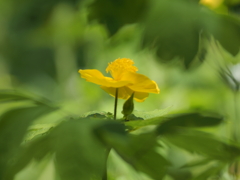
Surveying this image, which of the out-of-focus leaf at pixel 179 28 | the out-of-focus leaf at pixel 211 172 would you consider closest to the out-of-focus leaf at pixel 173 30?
the out-of-focus leaf at pixel 179 28

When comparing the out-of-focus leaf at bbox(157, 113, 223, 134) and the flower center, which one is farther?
the flower center

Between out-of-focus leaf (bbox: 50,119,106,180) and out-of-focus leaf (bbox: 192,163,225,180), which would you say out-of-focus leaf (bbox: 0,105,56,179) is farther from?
out-of-focus leaf (bbox: 192,163,225,180)

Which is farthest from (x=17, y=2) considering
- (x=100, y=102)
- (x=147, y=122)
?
(x=147, y=122)

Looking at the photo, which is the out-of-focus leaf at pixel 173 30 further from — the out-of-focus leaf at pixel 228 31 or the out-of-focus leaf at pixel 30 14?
the out-of-focus leaf at pixel 30 14

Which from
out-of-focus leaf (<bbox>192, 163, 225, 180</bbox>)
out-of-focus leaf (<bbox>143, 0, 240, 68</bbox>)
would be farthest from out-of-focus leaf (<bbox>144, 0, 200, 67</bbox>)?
out-of-focus leaf (<bbox>192, 163, 225, 180</bbox>)

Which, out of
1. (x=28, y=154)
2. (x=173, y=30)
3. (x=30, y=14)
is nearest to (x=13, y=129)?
(x=28, y=154)

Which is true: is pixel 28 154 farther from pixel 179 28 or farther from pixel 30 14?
pixel 30 14
